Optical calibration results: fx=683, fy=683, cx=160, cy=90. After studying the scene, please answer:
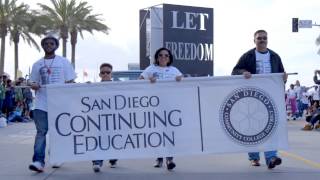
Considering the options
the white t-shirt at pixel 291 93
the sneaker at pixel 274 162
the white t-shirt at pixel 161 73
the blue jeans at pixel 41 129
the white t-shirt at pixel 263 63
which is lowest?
the sneaker at pixel 274 162

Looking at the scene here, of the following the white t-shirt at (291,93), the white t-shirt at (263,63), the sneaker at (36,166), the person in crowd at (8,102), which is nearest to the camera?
the sneaker at (36,166)

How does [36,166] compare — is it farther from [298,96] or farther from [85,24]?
[85,24]

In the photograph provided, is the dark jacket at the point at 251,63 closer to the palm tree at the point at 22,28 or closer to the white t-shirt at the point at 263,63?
the white t-shirt at the point at 263,63

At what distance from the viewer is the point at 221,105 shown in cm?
952

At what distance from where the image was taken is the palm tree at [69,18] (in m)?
44.0

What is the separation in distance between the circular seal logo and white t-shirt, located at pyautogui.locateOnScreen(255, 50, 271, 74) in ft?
1.46

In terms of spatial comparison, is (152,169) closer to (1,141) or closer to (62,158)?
(62,158)

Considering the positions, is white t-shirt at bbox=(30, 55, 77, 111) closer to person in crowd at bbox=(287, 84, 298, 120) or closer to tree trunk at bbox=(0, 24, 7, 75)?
person in crowd at bbox=(287, 84, 298, 120)

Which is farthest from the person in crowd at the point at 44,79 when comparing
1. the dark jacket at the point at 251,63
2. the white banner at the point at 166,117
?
the dark jacket at the point at 251,63

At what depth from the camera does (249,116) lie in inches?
376

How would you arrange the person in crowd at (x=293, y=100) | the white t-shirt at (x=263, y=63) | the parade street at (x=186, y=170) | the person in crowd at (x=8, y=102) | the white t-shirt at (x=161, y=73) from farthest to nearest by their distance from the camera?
the person in crowd at (x=293, y=100)
the person in crowd at (x=8, y=102)
the white t-shirt at (x=263, y=63)
the white t-shirt at (x=161, y=73)
the parade street at (x=186, y=170)

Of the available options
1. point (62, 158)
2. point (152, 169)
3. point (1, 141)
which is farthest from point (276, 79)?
point (1, 141)

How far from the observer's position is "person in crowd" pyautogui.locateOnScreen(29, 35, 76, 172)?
9.29 meters

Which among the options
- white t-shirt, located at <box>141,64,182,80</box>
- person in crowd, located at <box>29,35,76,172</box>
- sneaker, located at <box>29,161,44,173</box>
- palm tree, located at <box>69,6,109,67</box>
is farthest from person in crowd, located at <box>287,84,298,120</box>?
sneaker, located at <box>29,161,44,173</box>
